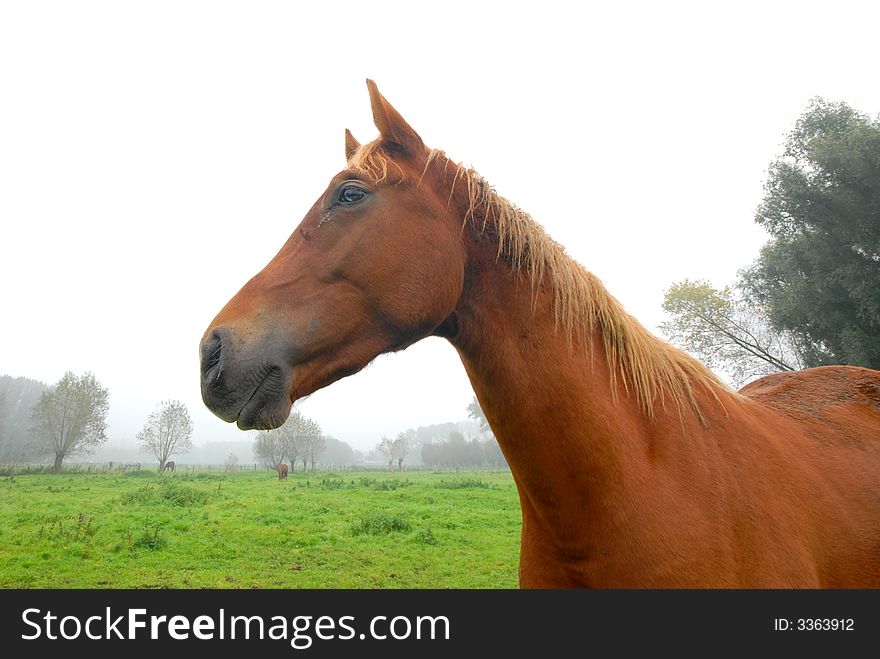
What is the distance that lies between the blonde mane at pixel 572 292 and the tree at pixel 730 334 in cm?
1767

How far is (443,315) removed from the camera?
198 centimetres

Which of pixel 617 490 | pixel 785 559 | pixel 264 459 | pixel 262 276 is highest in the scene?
pixel 262 276

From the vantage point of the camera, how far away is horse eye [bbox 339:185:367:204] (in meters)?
2.12

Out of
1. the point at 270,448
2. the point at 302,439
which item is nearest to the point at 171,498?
the point at 270,448

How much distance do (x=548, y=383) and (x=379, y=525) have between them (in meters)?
11.4

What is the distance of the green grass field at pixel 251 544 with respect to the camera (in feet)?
26.7

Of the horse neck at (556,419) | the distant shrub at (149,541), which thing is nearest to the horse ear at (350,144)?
the horse neck at (556,419)

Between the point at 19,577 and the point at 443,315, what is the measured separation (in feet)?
33.0

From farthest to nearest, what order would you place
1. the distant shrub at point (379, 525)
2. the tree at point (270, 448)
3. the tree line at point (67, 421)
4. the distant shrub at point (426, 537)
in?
the tree at point (270, 448) → the tree line at point (67, 421) → the distant shrub at point (379, 525) → the distant shrub at point (426, 537)

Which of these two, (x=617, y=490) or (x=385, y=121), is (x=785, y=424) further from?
(x=385, y=121)

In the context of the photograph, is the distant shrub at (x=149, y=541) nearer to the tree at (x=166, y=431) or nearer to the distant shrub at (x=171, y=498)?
the distant shrub at (x=171, y=498)

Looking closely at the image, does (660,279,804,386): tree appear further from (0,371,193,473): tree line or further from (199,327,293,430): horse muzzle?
(0,371,193,473): tree line
